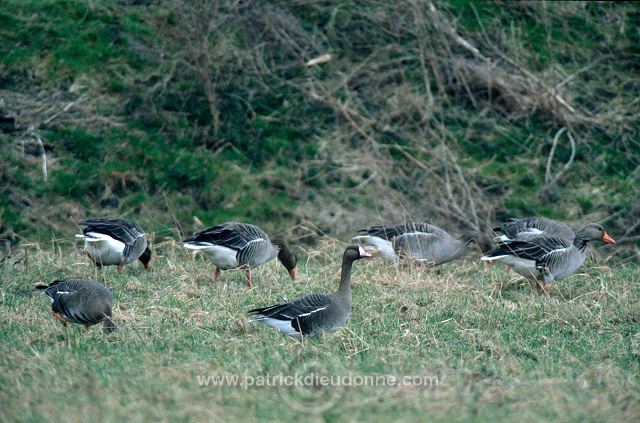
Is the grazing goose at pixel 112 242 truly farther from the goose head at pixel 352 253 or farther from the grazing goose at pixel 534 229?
the grazing goose at pixel 534 229

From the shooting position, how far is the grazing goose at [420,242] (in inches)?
538

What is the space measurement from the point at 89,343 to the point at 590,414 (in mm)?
4661

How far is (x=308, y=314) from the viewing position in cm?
912

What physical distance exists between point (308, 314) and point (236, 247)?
126 inches

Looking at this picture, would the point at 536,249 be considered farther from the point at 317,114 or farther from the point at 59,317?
the point at 317,114

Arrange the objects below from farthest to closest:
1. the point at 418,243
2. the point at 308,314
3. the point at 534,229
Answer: the point at 534,229
the point at 418,243
the point at 308,314

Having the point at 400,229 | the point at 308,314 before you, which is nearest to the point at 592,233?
the point at 400,229

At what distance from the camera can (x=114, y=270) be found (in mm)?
12797

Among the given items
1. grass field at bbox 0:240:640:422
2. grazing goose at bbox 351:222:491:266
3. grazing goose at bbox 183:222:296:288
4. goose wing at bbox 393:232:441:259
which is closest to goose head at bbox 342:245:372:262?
grass field at bbox 0:240:640:422

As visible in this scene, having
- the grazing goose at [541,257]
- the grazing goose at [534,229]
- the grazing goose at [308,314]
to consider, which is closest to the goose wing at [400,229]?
the grazing goose at [534,229]

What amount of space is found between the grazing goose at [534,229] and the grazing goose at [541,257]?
1446 millimetres

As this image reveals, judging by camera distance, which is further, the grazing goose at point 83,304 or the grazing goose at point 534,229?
the grazing goose at point 534,229

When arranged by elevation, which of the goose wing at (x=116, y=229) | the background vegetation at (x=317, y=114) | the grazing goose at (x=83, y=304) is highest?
the grazing goose at (x=83, y=304)

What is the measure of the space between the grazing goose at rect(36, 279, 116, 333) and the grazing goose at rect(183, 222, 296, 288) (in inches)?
114
